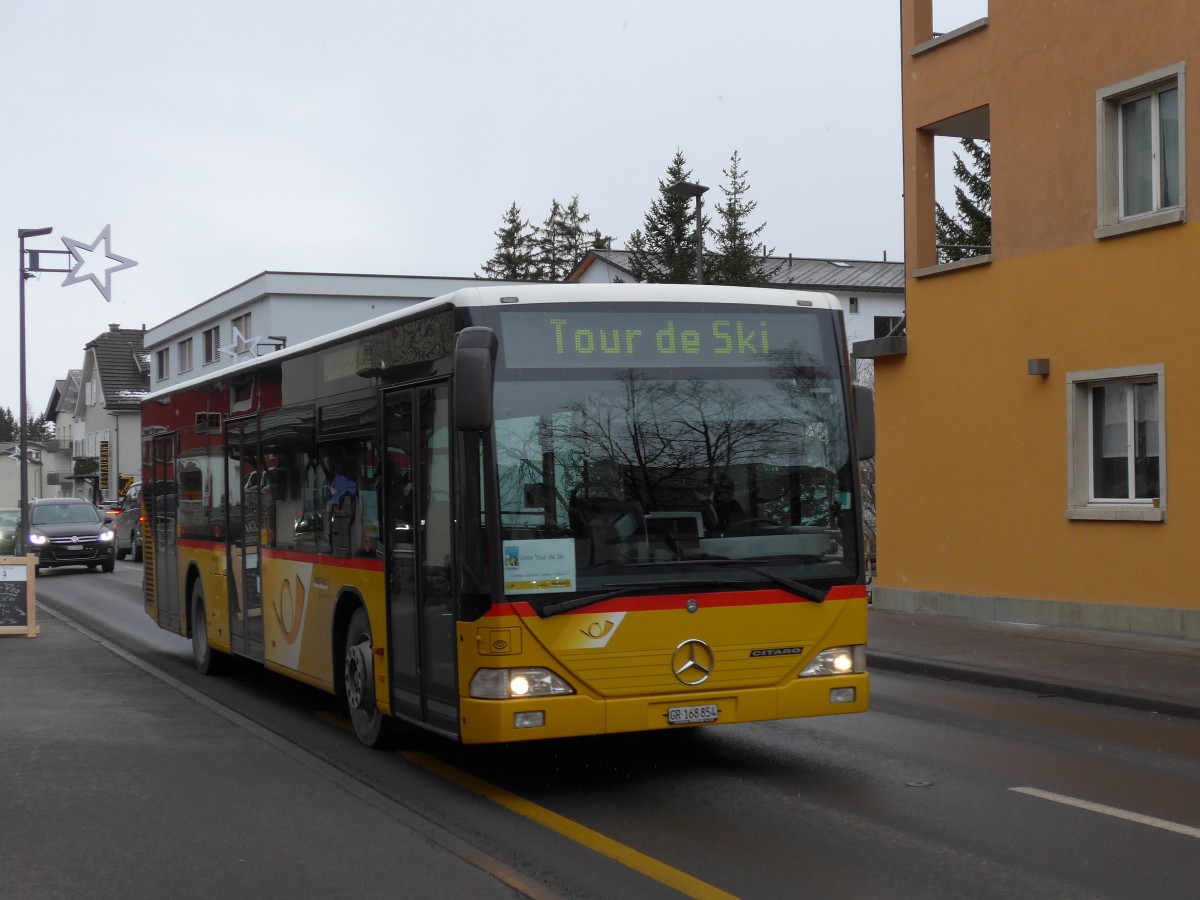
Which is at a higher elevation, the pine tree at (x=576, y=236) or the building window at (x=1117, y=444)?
the pine tree at (x=576, y=236)

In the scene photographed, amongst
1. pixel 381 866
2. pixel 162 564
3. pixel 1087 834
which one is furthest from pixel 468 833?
pixel 162 564

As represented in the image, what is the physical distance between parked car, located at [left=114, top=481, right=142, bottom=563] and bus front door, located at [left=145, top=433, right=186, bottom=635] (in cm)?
2462

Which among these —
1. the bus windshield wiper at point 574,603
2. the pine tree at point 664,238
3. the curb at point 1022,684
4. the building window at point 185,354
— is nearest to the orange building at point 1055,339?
the curb at point 1022,684

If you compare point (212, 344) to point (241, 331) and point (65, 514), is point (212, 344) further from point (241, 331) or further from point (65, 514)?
point (65, 514)

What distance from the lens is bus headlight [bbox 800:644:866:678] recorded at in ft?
26.4

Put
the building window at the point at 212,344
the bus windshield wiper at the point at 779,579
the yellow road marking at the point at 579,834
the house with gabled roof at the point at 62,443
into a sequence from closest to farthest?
the yellow road marking at the point at 579,834
the bus windshield wiper at the point at 779,579
the building window at the point at 212,344
the house with gabled roof at the point at 62,443

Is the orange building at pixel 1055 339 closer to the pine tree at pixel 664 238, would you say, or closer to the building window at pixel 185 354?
the pine tree at pixel 664 238

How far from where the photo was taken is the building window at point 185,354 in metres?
66.4

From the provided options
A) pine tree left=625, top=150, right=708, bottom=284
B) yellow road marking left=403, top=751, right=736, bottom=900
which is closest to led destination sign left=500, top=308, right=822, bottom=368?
yellow road marking left=403, top=751, right=736, bottom=900

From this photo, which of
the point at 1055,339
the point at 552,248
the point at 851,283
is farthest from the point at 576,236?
the point at 1055,339

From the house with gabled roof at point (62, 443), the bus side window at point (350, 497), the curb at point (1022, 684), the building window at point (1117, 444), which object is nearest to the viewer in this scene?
the bus side window at point (350, 497)

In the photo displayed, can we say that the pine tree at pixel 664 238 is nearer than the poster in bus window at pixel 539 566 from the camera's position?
No

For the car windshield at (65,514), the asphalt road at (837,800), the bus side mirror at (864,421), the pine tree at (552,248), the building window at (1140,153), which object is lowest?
the asphalt road at (837,800)

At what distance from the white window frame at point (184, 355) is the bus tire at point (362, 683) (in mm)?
59148
